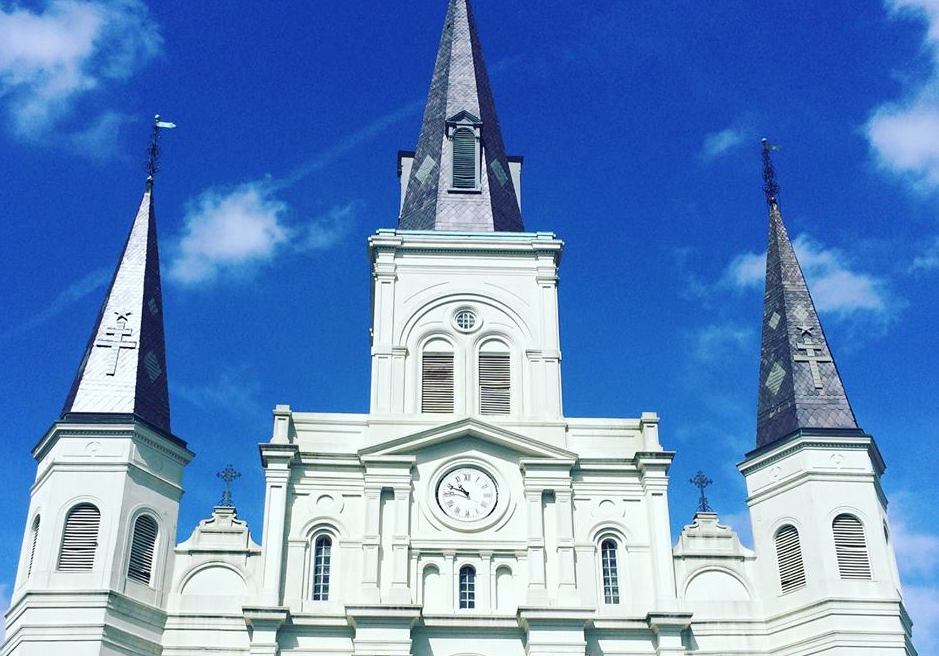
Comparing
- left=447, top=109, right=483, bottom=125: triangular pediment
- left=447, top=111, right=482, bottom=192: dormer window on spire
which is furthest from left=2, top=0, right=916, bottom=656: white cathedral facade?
left=447, top=109, right=483, bottom=125: triangular pediment

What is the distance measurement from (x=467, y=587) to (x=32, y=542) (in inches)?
449

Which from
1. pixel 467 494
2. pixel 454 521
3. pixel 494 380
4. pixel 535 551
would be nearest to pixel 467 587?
pixel 454 521

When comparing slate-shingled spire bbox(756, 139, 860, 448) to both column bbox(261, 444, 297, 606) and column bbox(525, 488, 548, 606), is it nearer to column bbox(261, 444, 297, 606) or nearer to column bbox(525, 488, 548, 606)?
column bbox(525, 488, 548, 606)

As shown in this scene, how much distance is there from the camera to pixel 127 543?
30.8m

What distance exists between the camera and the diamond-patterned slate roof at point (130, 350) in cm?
3259

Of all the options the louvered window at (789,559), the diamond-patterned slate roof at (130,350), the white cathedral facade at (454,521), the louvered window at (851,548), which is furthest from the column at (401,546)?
the louvered window at (851,548)

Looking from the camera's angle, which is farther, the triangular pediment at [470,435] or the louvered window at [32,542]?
the triangular pediment at [470,435]

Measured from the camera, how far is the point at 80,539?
3059 centimetres

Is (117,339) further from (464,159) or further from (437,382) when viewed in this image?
(464,159)

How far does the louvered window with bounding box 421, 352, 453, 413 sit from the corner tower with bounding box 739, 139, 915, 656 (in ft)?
28.2

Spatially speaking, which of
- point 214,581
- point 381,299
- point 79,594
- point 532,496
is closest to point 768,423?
point 532,496

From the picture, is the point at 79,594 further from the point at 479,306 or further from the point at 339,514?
the point at 479,306

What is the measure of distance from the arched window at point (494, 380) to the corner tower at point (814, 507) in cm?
699

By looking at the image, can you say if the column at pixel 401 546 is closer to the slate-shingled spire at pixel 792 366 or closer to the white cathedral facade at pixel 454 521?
the white cathedral facade at pixel 454 521
